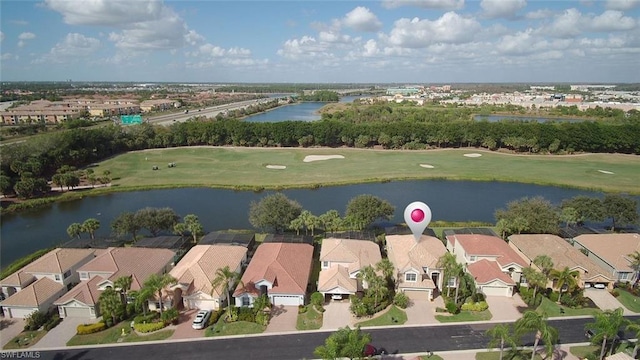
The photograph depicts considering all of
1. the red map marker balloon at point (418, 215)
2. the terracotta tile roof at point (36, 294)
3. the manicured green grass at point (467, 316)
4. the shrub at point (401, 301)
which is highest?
the red map marker balloon at point (418, 215)

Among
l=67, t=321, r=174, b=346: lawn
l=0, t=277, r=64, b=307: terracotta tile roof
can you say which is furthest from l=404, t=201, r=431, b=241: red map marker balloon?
l=0, t=277, r=64, b=307: terracotta tile roof

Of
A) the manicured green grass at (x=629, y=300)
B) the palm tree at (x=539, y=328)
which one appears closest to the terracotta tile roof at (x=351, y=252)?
the palm tree at (x=539, y=328)

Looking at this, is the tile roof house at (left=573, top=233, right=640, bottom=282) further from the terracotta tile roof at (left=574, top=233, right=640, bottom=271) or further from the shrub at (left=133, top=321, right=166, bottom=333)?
the shrub at (left=133, top=321, right=166, bottom=333)

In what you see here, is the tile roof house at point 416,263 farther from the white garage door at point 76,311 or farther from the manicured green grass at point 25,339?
the manicured green grass at point 25,339

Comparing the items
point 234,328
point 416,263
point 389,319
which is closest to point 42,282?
point 234,328

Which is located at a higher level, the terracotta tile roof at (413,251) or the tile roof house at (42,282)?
the terracotta tile roof at (413,251)

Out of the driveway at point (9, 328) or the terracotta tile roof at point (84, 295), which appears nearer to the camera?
the driveway at point (9, 328)

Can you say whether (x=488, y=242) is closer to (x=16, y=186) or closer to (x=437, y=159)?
(x=437, y=159)
